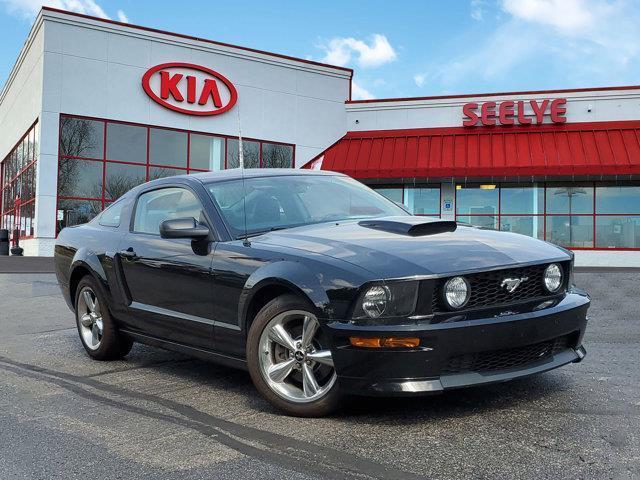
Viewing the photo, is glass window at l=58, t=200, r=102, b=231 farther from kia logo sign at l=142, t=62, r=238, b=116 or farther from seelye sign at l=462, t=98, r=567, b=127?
seelye sign at l=462, t=98, r=567, b=127

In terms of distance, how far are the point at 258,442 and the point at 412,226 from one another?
1605 mm

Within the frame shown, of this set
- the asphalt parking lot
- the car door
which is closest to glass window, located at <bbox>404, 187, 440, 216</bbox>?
the asphalt parking lot

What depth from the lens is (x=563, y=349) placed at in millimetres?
4129

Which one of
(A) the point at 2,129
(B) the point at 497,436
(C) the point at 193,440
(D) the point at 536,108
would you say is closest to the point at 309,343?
(C) the point at 193,440

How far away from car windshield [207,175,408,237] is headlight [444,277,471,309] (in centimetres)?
140

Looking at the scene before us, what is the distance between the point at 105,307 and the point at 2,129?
112 ft

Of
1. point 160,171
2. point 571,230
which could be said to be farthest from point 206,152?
point 571,230

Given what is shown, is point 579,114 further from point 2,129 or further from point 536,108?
point 2,129

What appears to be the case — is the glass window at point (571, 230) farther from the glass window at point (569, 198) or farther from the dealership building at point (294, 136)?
the glass window at point (569, 198)

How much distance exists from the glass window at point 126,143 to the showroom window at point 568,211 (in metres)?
12.4

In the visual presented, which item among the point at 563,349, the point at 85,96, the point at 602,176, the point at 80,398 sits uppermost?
the point at 85,96

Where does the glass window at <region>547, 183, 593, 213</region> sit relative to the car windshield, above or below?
above

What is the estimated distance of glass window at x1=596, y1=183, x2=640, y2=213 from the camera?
25.3 m

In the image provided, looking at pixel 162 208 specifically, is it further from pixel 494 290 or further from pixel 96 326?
pixel 494 290
